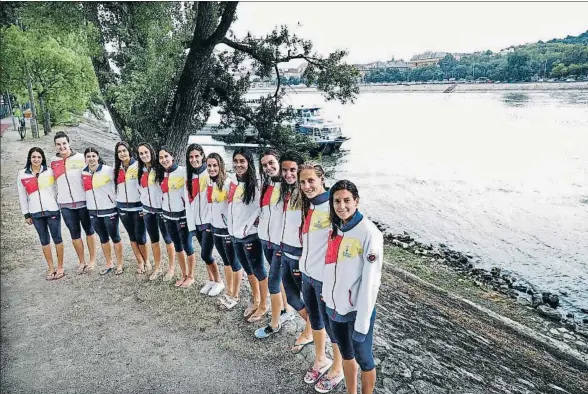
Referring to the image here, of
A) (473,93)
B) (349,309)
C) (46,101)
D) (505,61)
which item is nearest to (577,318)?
(349,309)

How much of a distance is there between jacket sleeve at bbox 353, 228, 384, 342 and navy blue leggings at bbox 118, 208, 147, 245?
139 inches

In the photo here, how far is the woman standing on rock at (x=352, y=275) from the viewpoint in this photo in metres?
2.96

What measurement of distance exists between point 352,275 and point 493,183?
1935 centimetres

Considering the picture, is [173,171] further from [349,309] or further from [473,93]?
[473,93]

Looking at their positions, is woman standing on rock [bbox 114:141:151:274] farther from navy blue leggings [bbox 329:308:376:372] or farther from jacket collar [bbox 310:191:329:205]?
navy blue leggings [bbox 329:308:376:372]

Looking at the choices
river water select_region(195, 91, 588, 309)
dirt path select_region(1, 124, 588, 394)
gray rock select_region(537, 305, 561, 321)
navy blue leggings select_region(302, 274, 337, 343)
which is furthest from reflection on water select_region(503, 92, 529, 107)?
navy blue leggings select_region(302, 274, 337, 343)

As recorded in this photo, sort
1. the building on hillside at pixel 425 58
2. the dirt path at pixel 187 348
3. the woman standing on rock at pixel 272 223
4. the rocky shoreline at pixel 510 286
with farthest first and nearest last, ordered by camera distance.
→ the building on hillside at pixel 425 58, the rocky shoreline at pixel 510 286, the woman standing on rock at pixel 272 223, the dirt path at pixel 187 348

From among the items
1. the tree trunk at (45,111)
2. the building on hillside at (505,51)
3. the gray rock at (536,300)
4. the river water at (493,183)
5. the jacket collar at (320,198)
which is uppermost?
the building on hillside at (505,51)

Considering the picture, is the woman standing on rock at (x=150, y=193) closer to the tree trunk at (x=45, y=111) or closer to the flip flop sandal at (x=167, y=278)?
the flip flop sandal at (x=167, y=278)

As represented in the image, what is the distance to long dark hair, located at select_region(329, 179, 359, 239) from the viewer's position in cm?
303

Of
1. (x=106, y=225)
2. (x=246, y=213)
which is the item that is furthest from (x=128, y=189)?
(x=246, y=213)

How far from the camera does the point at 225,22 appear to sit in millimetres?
8609

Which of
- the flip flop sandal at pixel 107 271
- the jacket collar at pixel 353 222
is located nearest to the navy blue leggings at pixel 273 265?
the jacket collar at pixel 353 222

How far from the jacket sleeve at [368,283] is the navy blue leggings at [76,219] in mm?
4192
